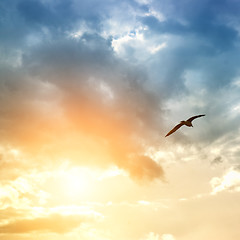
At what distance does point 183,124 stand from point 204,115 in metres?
8.96

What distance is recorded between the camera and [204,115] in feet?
227

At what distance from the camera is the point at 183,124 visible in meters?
77.2

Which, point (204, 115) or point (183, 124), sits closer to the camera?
point (204, 115)
